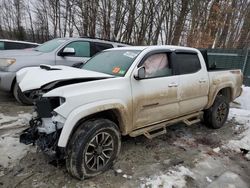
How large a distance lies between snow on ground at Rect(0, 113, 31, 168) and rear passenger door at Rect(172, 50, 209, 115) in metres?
2.87

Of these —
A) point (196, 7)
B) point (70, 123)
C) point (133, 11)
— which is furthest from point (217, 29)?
point (70, 123)

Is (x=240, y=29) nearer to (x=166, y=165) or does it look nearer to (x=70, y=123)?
(x=166, y=165)

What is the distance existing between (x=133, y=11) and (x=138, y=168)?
Answer: 14.3 metres

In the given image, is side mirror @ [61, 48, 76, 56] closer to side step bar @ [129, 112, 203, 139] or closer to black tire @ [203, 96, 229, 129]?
side step bar @ [129, 112, 203, 139]

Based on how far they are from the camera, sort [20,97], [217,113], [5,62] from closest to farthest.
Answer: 1. [217,113]
2. [5,62]
3. [20,97]

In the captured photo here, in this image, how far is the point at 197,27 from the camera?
51.6 feet

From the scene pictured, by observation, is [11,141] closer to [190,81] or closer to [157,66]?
[157,66]

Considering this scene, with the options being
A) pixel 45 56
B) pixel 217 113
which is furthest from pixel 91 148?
pixel 45 56

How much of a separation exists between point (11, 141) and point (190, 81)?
3.40m

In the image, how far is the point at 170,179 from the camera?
3.17m

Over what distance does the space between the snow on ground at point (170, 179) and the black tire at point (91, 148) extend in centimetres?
63

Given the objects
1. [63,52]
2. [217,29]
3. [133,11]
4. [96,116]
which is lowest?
[96,116]

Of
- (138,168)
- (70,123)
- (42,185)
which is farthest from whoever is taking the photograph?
(138,168)

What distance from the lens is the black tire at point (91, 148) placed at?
111 inches
